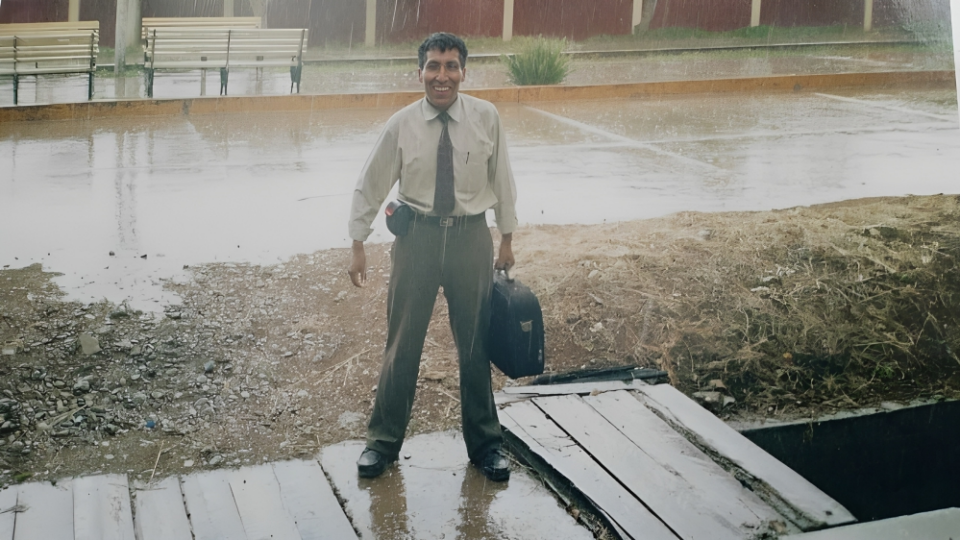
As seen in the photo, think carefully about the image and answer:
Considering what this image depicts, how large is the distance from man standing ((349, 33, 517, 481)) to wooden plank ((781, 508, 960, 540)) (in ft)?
3.57

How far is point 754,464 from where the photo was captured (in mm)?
3676

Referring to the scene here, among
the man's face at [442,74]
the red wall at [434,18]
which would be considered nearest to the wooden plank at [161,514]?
the man's face at [442,74]

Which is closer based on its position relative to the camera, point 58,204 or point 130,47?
point 58,204

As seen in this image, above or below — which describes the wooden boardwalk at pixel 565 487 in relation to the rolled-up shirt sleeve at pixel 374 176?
below

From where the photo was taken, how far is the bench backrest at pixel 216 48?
7.02m

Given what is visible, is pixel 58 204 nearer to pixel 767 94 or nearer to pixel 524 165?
pixel 524 165

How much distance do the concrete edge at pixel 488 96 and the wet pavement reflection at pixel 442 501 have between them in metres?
4.26

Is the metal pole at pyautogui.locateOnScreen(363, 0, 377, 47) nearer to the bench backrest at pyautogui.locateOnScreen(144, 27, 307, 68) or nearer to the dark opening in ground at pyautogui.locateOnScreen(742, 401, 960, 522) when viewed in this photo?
the bench backrest at pyautogui.locateOnScreen(144, 27, 307, 68)

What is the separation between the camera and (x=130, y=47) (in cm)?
770

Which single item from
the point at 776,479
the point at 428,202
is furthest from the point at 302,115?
the point at 776,479

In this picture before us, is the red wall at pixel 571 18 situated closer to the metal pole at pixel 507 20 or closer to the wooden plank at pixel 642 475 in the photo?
the metal pole at pixel 507 20

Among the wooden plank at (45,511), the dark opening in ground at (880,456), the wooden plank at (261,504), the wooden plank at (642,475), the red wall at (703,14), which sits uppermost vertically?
the red wall at (703,14)

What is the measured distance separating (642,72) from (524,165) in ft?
17.3

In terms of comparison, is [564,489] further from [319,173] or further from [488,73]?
[488,73]
